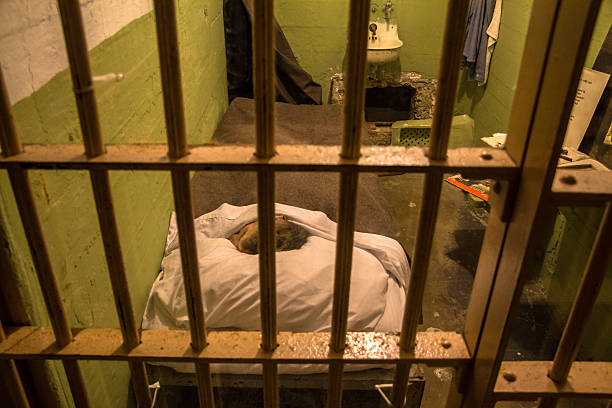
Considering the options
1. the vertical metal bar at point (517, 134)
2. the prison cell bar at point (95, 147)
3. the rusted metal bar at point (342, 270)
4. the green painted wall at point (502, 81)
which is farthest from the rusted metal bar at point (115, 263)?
the green painted wall at point (502, 81)

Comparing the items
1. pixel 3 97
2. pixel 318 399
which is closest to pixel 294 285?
pixel 318 399

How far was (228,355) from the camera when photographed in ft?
2.80

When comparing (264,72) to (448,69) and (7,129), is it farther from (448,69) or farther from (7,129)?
(7,129)

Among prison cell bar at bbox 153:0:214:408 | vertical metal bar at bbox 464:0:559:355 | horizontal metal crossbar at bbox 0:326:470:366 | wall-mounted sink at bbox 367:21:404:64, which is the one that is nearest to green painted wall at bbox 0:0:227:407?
horizontal metal crossbar at bbox 0:326:470:366

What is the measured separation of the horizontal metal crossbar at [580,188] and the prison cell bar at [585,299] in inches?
1.9

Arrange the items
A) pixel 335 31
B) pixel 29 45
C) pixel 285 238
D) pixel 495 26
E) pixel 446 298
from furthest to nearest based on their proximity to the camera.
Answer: pixel 335 31 < pixel 495 26 < pixel 446 298 < pixel 285 238 < pixel 29 45

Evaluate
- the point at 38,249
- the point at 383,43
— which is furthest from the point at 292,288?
the point at 383,43

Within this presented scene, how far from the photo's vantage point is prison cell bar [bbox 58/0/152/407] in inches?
24.9

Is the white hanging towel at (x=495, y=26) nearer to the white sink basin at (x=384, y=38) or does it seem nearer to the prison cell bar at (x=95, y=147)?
the white sink basin at (x=384, y=38)

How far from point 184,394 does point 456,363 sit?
40.4 inches

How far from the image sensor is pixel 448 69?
2.11 ft

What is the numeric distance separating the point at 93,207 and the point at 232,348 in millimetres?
737

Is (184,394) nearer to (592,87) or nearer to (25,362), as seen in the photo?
(25,362)

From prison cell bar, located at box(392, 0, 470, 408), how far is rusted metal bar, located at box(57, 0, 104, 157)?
50 centimetres
